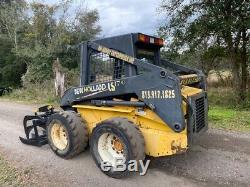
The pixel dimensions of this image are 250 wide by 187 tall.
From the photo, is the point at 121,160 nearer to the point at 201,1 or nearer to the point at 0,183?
the point at 0,183

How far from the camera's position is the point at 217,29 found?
10945mm

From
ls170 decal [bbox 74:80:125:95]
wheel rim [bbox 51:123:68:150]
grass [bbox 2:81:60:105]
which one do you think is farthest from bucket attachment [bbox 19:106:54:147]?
grass [bbox 2:81:60:105]

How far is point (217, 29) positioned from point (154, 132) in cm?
709

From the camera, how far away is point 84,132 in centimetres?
562

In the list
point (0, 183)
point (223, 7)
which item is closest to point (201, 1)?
point (223, 7)

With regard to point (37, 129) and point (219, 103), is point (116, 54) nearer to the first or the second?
point (37, 129)

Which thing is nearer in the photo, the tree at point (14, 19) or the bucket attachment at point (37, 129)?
the bucket attachment at point (37, 129)

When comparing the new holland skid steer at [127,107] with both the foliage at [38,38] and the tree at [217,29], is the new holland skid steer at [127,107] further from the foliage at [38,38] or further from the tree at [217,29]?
the foliage at [38,38]

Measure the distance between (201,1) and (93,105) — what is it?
727 cm

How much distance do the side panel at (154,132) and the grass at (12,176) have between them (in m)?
1.59

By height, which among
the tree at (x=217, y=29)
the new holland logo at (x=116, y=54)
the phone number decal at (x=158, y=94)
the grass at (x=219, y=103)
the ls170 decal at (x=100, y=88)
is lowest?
the grass at (x=219, y=103)

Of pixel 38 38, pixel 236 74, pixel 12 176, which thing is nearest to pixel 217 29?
pixel 236 74

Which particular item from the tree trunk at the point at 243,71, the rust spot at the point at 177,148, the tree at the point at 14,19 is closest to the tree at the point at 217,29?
the tree trunk at the point at 243,71

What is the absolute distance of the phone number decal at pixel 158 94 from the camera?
462 centimetres
